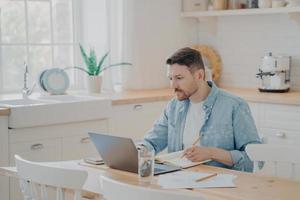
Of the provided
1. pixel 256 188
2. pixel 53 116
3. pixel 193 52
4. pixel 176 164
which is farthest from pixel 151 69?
pixel 256 188

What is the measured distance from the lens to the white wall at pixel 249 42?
4.50m

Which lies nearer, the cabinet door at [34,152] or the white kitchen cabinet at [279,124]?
the cabinet door at [34,152]

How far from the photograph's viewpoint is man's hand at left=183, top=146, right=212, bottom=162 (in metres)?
2.47

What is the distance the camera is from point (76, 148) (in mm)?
3768

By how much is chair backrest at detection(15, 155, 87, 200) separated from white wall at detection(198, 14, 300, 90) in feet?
9.52

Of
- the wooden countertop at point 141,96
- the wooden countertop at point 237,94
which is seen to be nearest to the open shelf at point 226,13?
the wooden countertop at point 237,94

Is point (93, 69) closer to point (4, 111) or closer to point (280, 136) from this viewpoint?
point (4, 111)

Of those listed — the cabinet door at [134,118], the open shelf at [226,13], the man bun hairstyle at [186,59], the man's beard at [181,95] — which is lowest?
the cabinet door at [134,118]

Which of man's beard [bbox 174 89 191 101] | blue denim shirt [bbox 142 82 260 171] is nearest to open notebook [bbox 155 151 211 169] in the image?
blue denim shirt [bbox 142 82 260 171]

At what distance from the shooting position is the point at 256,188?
2.06m

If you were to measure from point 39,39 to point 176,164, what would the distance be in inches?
95.1

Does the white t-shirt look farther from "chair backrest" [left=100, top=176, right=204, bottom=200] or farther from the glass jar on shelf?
the glass jar on shelf

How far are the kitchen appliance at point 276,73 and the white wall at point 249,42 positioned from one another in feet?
0.47

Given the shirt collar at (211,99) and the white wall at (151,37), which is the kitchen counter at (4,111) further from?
the white wall at (151,37)
